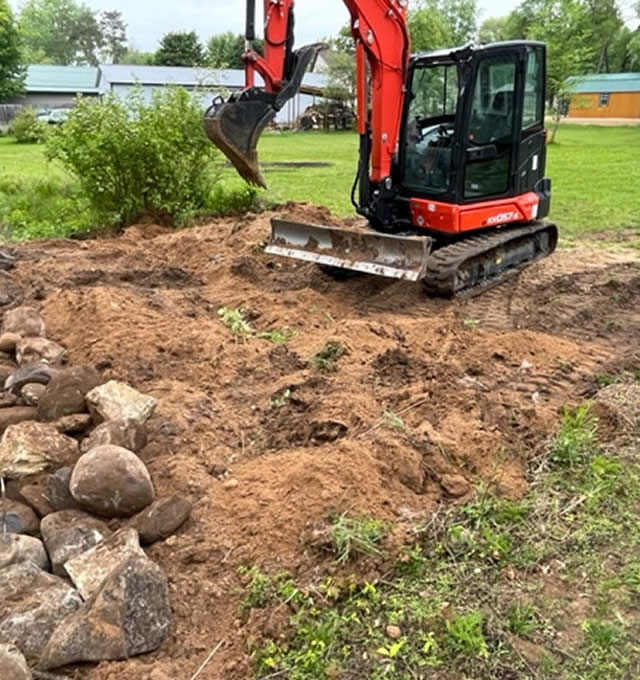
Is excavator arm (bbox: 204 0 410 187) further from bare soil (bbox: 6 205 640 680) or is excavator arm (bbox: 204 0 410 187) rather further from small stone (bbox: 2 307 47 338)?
small stone (bbox: 2 307 47 338)

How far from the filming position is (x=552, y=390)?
4.77 meters

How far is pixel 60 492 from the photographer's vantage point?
3461mm

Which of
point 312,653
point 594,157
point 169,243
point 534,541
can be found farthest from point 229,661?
point 594,157

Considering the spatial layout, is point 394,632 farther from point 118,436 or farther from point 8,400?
point 8,400

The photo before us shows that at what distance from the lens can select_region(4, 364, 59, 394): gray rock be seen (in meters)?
4.52

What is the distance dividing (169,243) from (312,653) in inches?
283

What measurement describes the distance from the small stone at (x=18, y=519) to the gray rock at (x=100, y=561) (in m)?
0.45

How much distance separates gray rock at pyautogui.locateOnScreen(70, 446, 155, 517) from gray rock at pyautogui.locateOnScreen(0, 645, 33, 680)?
0.89 metres

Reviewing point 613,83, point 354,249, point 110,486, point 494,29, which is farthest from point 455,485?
point 494,29

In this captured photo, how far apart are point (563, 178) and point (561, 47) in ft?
60.5

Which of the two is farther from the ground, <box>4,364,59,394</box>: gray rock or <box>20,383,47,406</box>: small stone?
<box>4,364,59,394</box>: gray rock

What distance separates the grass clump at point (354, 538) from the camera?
298 centimetres

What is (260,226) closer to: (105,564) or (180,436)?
(180,436)

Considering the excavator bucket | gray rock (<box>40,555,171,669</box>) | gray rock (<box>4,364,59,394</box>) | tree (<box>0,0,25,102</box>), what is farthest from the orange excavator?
tree (<box>0,0,25,102</box>)
